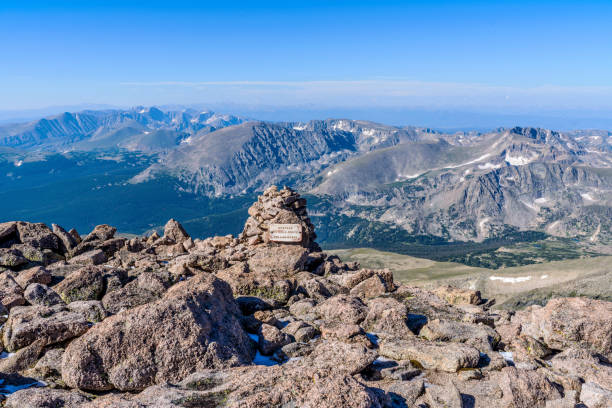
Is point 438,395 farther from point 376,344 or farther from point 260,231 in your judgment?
point 260,231

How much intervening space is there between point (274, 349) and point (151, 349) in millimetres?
4923

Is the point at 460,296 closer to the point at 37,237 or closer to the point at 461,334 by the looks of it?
the point at 461,334

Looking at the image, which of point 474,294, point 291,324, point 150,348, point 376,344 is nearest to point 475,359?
point 376,344

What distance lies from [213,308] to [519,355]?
1319 centimetres

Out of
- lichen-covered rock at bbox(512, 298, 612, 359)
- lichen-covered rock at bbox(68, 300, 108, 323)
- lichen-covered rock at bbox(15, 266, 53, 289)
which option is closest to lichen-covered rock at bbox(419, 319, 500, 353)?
lichen-covered rock at bbox(512, 298, 612, 359)

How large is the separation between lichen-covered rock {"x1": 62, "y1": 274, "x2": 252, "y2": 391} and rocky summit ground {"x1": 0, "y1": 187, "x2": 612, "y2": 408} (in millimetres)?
41

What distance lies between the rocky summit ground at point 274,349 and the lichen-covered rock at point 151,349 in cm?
4

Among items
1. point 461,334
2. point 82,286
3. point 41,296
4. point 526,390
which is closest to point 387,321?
point 461,334

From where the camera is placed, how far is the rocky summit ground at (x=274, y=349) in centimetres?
1078

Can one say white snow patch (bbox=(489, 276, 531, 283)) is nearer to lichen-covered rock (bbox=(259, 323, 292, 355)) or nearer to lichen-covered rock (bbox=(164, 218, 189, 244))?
lichen-covered rock (bbox=(164, 218, 189, 244))

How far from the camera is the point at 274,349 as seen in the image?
1545 cm

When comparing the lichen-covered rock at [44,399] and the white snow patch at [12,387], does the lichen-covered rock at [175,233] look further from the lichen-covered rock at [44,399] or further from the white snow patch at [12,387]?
the lichen-covered rock at [44,399]

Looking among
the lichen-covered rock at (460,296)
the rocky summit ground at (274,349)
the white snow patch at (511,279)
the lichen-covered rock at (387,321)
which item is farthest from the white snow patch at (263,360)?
the white snow patch at (511,279)

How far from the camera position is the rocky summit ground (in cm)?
1078
